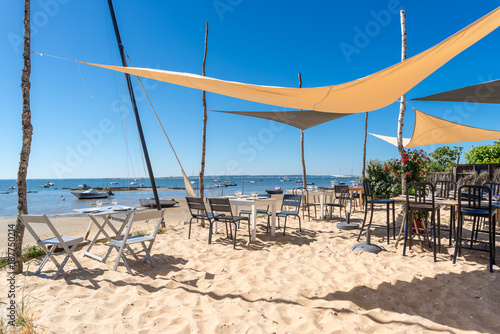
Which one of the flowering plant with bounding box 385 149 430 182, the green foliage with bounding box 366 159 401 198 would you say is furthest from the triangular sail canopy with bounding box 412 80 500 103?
the green foliage with bounding box 366 159 401 198

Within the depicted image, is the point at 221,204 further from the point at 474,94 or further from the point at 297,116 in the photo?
the point at 474,94

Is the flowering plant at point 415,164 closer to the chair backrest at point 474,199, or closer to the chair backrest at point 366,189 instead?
the chair backrest at point 366,189

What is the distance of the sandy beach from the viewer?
1778 mm

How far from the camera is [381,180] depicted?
9336mm

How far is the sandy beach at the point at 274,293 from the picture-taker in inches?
70.0

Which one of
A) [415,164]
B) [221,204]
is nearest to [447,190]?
[415,164]

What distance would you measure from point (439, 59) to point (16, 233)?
4516 millimetres

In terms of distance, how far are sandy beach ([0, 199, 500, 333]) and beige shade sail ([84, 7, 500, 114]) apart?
191 cm

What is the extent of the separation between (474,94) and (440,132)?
3156 millimetres


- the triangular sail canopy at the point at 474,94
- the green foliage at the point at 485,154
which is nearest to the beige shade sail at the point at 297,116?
the triangular sail canopy at the point at 474,94

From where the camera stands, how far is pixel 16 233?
109 inches

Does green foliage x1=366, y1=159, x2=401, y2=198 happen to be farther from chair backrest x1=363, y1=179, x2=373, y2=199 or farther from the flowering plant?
chair backrest x1=363, y1=179, x2=373, y2=199

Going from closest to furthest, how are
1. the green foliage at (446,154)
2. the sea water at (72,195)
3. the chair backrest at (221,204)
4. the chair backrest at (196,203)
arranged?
1. the chair backrest at (221,204)
2. the chair backrest at (196,203)
3. the green foliage at (446,154)
4. the sea water at (72,195)

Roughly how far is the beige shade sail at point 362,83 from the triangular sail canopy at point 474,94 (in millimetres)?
893
